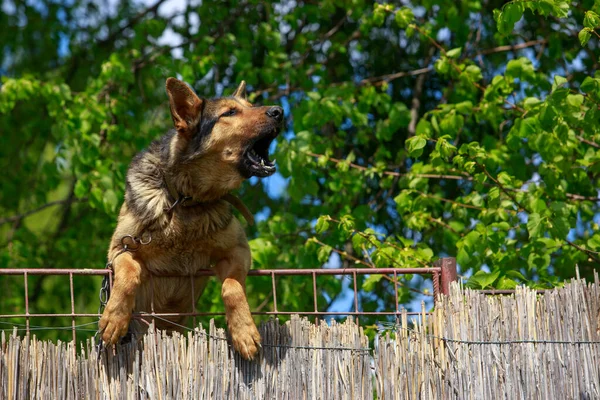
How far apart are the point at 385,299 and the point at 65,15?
516 centimetres

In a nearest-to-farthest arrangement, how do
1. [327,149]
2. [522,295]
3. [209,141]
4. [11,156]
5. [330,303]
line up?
[522,295] < [209,141] < [327,149] < [330,303] < [11,156]

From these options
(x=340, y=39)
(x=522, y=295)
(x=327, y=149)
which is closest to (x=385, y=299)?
(x=327, y=149)

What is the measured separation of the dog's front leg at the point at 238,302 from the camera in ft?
14.6

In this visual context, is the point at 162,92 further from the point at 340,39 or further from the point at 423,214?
the point at 423,214

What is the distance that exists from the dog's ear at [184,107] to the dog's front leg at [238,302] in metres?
0.81

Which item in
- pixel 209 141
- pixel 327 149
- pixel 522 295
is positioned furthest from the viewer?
pixel 327 149

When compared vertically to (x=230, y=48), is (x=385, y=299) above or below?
below

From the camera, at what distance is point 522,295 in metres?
4.28

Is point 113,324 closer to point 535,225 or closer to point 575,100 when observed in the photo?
point 535,225

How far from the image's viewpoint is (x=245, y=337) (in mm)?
4473

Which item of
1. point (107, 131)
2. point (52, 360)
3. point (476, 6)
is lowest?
point (52, 360)

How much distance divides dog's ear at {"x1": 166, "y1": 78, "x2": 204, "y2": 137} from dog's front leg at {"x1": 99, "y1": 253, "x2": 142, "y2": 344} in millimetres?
931

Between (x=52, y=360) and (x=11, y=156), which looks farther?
(x=11, y=156)

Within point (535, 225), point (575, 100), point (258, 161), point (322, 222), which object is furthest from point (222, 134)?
point (575, 100)
